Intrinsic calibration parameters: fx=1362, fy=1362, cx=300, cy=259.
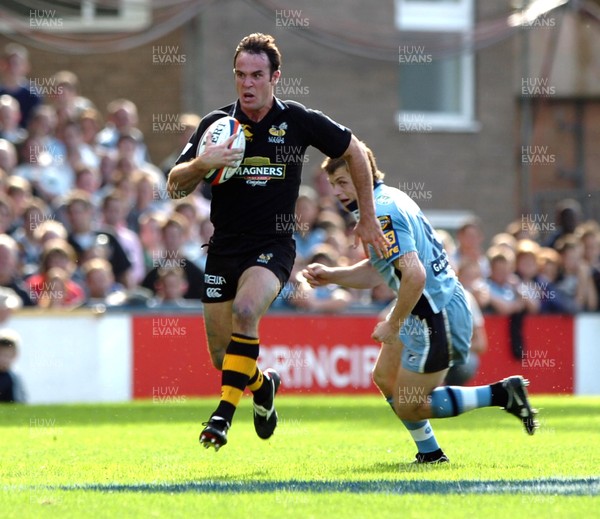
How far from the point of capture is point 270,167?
335 inches

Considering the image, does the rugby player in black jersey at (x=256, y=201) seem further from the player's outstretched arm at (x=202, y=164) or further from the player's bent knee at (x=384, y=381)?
the player's bent knee at (x=384, y=381)

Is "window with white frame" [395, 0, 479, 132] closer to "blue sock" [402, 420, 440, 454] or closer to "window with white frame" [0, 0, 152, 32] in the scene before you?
"window with white frame" [0, 0, 152, 32]

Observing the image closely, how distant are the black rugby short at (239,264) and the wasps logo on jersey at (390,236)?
2.36 feet

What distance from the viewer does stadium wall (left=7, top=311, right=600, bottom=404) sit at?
48.6 ft

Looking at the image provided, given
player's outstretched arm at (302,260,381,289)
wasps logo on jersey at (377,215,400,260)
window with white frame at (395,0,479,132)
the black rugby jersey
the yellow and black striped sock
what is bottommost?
the yellow and black striped sock

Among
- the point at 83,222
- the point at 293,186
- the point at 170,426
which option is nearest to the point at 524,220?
the point at 83,222

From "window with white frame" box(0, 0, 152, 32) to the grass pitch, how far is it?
921cm

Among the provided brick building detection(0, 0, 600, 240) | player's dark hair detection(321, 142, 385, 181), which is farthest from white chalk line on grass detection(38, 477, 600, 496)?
brick building detection(0, 0, 600, 240)

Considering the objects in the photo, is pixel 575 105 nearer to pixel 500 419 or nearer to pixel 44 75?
pixel 44 75

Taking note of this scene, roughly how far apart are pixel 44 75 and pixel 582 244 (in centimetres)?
977

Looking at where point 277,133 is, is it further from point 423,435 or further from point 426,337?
point 423,435

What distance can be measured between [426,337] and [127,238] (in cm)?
783

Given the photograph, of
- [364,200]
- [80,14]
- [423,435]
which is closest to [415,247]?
[364,200]

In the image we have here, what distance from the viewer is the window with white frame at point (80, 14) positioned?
20.6 m
